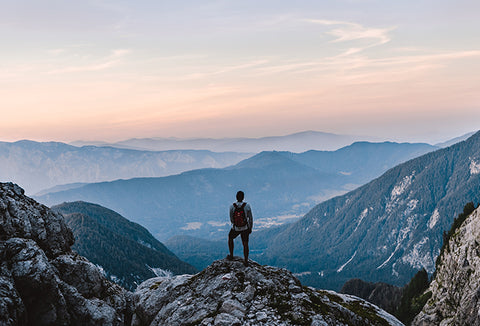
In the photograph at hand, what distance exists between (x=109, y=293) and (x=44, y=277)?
8.75 metres

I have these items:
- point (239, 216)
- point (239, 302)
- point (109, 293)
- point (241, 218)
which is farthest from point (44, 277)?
point (241, 218)

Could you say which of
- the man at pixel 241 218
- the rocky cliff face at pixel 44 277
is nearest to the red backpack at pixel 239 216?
the man at pixel 241 218

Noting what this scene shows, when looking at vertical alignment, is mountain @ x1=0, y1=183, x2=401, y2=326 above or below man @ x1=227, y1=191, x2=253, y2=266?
below

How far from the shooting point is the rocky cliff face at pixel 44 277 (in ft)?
92.8

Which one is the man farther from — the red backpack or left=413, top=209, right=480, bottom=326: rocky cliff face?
left=413, top=209, right=480, bottom=326: rocky cliff face

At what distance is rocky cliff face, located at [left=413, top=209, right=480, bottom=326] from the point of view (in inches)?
4200

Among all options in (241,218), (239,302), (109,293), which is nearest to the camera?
(239,302)

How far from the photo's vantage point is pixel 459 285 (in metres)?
119

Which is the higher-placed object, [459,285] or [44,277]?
[44,277]

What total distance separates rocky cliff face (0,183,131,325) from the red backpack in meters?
13.7

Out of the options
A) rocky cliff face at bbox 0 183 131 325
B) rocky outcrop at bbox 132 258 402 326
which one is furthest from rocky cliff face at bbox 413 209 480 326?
rocky cliff face at bbox 0 183 131 325

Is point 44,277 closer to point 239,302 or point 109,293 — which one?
point 109,293

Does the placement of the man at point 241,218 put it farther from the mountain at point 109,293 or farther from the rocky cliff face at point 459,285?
the rocky cliff face at point 459,285

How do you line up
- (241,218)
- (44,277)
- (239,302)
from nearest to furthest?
1. (44,277)
2. (239,302)
3. (241,218)
